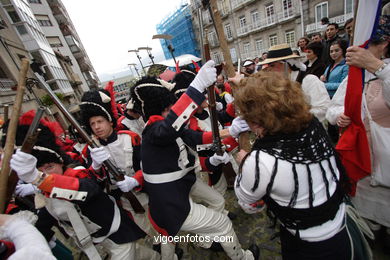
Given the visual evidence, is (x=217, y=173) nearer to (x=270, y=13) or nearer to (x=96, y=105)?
(x=96, y=105)

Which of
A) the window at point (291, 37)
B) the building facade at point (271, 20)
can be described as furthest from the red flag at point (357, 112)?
the window at point (291, 37)

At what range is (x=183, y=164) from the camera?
83.3 inches

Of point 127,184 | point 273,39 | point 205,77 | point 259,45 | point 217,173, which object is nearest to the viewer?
point 205,77

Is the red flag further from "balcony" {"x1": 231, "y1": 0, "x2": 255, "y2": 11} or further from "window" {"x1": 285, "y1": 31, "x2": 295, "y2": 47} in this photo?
"balcony" {"x1": 231, "y1": 0, "x2": 255, "y2": 11}

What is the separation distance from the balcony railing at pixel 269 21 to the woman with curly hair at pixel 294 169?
23736 millimetres

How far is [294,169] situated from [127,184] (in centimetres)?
204

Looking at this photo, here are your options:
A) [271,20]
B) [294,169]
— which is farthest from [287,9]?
[294,169]

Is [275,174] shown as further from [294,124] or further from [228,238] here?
[228,238]

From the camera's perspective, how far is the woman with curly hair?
1183mm

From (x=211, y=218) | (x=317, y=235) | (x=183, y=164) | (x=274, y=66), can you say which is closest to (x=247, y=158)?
(x=317, y=235)

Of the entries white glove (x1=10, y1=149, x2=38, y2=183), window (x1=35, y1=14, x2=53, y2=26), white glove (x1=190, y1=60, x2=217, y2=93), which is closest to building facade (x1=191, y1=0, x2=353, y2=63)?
white glove (x1=190, y1=60, x2=217, y2=93)

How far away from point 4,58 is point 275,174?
17993mm

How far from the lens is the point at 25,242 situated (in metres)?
1.01

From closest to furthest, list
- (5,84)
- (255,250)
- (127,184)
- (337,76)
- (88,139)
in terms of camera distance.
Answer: (88,139) < (127,184) < (255,250) < (337,76) < (5,84)
